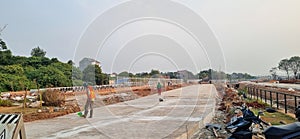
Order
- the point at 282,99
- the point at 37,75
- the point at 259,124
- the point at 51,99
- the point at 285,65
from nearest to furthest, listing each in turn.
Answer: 1. the point at 259,124
2. the point at 51,99
3. the point at 282,99
4. the point at 37,75
5. the point at 285,65

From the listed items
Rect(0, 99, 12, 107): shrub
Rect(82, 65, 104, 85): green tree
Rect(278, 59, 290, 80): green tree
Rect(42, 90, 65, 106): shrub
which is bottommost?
Rect(0, 99, 12, 107): shrub

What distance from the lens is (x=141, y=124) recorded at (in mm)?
9633

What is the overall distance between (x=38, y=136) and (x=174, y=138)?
3.87 meters

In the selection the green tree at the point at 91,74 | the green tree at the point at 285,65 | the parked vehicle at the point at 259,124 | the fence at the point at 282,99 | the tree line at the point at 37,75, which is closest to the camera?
the parked vehicle at the point at 259,124

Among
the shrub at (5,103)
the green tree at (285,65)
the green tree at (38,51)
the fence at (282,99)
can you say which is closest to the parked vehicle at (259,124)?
the fence at (282,99)

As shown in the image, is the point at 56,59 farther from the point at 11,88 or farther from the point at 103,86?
the point at 103,86

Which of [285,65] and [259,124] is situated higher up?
[285,65]

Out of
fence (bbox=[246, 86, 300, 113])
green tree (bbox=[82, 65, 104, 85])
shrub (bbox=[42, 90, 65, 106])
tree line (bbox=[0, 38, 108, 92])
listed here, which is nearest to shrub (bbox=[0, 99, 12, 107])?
shrub (bbox=[42, 90, 65, 106])

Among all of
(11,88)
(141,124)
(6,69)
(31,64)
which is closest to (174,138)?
(141,124)

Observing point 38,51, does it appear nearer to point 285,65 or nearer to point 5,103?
point 5,103

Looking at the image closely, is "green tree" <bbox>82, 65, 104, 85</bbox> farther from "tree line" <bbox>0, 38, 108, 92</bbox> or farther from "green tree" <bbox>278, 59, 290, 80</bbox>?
"green tree" <bbox>278, 59, 290, 80</bbox>

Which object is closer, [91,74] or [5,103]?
[5,103]

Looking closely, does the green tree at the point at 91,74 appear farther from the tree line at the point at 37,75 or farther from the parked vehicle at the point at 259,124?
the parked vehicle at the point at 259,124

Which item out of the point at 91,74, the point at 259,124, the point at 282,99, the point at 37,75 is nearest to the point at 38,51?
the point at 37,75
